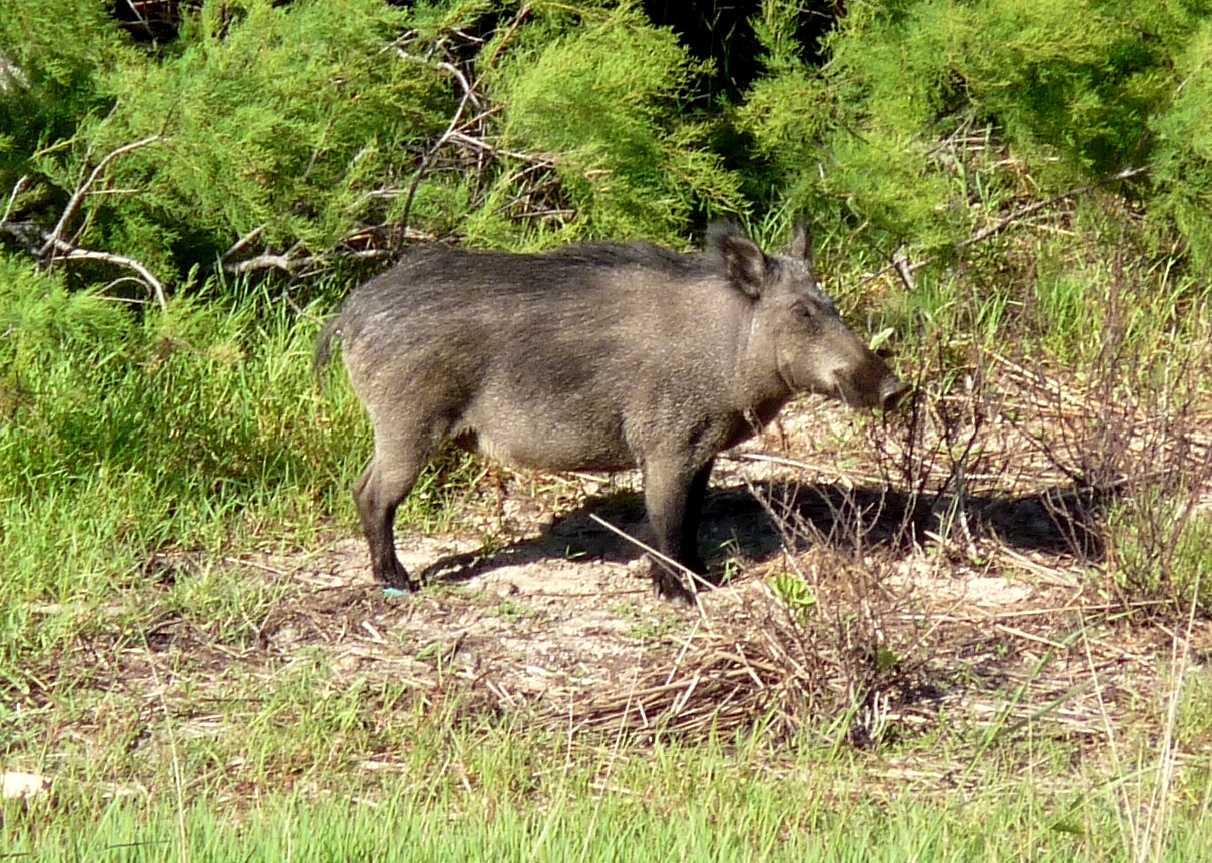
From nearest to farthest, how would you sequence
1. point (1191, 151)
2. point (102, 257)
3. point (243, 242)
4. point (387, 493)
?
point (387, 493) → point (102, 257) → point (243, 242) → point (1191, 151)

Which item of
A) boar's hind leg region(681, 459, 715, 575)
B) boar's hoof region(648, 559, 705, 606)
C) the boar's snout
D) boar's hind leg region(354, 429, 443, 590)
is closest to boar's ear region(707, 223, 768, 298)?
the boar's snout

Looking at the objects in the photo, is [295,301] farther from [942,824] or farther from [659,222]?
[942,824]

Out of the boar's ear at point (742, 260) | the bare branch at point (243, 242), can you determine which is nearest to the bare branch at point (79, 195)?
the bare branch at point (243, 242)

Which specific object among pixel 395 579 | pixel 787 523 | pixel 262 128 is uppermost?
pixel 262 128

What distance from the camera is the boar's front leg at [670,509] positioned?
253 inches

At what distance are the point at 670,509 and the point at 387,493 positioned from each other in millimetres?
948

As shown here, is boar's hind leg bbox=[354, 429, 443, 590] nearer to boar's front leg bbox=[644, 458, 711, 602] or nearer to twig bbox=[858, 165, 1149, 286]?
boar's front leg bbox=[644, 458, 711, 602]

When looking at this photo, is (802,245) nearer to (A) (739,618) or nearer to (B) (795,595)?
(B) (795,595)

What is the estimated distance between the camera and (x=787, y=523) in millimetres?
6797

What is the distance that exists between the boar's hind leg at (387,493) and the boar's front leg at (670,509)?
755mm

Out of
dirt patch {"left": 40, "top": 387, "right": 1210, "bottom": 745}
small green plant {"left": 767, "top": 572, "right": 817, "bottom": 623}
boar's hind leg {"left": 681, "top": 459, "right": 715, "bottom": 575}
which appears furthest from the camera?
boar's hind leg {"left": 681, "top": 459, "right": 715, "bottom": 575}

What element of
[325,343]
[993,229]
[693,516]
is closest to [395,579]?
[325,343]

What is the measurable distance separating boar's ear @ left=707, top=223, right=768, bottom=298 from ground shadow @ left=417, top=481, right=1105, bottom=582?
75cm

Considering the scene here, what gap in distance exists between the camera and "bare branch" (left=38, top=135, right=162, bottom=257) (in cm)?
675
